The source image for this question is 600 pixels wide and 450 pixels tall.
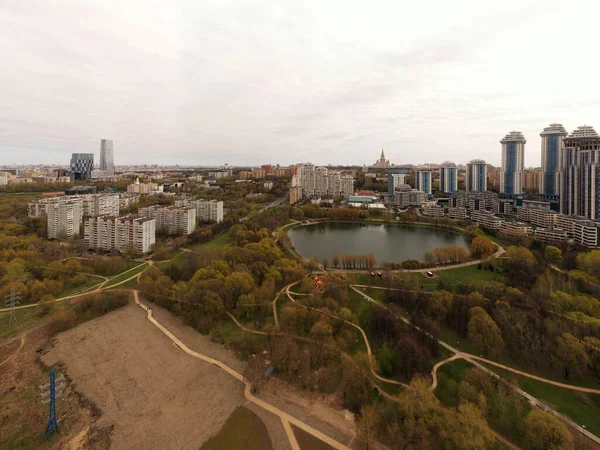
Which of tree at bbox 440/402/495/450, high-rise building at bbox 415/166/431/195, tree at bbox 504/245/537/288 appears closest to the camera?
tree at bbox 440/402/495/450

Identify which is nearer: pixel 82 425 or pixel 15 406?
pixel 82 425

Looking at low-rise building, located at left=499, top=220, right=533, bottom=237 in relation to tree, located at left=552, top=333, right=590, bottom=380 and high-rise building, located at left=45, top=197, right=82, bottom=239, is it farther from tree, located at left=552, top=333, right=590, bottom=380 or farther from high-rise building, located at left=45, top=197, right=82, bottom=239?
high-rise building, located at left=45, top=197, right=82, bottom=239

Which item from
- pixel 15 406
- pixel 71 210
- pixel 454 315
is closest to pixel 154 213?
pixel 71 210

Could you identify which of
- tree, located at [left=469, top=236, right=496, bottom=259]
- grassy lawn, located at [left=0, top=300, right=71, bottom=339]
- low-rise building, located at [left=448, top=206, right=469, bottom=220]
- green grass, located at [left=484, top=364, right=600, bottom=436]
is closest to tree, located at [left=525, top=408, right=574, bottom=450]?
green grass, located at [left=484, top=364, right=600, bottom=436]

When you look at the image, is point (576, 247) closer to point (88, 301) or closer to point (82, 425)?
point (82, 425)

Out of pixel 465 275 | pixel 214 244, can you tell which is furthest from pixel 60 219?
pixel 465 275

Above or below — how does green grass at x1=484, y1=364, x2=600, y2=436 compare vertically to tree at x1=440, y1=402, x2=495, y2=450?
below
